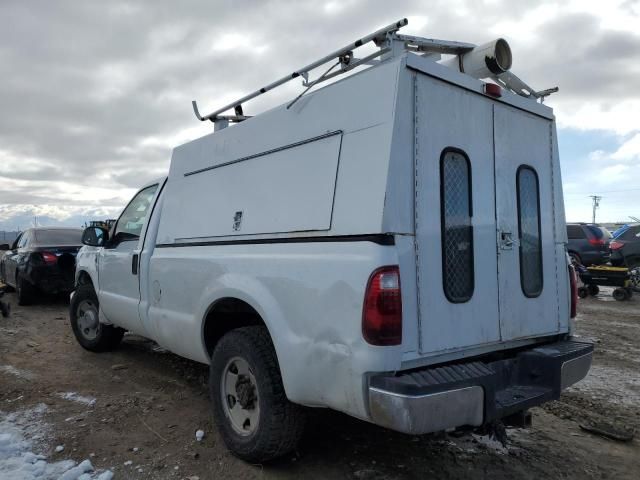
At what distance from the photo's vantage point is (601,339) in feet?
24.2

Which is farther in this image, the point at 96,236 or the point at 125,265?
the point at 96,236

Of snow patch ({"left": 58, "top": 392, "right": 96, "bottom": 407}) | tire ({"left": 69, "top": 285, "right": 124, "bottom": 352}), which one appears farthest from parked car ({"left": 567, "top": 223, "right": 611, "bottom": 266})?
snow patch ({"left": 58, "top": 392, "right": 96, "bottom": 407})

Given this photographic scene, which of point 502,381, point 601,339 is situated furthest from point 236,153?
point 601,339

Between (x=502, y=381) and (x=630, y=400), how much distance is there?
8.19ft

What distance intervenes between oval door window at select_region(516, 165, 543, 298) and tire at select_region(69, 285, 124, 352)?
4691 millimetres

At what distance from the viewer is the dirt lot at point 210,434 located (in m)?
3.27

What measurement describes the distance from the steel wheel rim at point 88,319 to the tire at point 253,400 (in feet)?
10.2

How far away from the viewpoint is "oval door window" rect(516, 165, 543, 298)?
3.44 metres

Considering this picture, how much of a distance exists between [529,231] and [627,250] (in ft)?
37.6

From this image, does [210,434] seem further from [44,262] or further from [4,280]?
[4,280]

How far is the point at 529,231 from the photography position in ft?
11.7

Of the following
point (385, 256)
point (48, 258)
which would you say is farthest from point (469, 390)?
point (48, 258)

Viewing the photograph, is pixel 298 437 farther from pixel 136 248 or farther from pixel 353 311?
pixel 136 248

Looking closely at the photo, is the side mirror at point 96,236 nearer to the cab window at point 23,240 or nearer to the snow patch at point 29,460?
the snow patch at point 29,460
